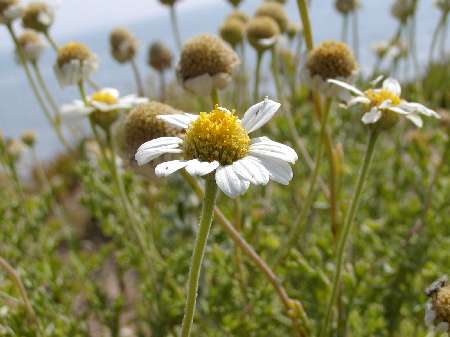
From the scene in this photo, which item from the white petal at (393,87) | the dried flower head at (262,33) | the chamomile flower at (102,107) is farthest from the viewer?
the dried flower head at (262,33)

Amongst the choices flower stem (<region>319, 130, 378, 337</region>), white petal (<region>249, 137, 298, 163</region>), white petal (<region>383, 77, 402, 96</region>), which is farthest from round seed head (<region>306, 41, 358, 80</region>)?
white petal (<region>249, 137, 298, 163</region>)

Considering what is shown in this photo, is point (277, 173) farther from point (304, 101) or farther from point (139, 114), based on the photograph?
point (304, 101)

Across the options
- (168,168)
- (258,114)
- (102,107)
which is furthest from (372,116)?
(102,107)

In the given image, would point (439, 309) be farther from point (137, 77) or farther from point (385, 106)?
point (137, 77)

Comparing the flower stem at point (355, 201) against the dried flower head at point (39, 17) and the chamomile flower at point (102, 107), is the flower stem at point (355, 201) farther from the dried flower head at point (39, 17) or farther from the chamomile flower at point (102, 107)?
the dried flower head at point (39, 17)

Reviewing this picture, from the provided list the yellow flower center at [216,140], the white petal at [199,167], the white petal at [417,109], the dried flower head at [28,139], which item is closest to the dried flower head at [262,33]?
the white petal at [417,109]

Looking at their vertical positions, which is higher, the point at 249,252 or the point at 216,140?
the point at 216,140
